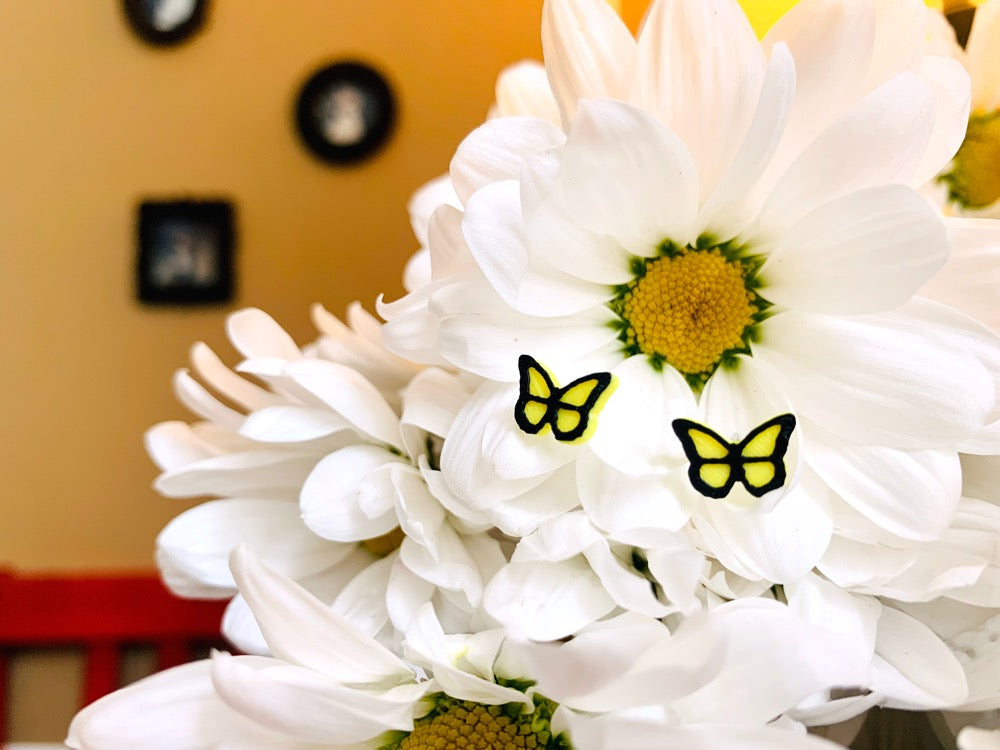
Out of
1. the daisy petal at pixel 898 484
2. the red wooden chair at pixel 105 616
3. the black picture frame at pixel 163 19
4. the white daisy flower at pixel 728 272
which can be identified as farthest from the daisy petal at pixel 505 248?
the black picture frame at pixel 163 19

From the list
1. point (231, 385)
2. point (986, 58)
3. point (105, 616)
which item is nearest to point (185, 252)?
point (105, 616)

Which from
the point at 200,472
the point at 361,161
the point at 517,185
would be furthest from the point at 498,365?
the point at 361,161

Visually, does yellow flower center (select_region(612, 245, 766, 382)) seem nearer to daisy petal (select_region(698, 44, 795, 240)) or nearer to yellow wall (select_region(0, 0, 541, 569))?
daisy petal (select_region(698, 44, 795, 240))

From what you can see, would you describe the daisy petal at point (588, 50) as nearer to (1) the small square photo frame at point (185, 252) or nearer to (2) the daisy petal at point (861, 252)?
(2) the daisy petal at point (861, 252)

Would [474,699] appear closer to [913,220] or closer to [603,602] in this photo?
[603,602]

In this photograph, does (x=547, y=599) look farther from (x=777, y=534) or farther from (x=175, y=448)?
(x=175, y=448)
